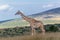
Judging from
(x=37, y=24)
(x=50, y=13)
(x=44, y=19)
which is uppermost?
(x=50, y=13)

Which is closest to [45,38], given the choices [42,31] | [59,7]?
[42,31]

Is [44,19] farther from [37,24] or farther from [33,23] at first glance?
[33,23]

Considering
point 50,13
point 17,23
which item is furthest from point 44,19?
point 17,23

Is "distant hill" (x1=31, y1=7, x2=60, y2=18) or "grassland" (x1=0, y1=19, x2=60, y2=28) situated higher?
"distant hill" (x1=31, y1=7, x2=60, y2=18)

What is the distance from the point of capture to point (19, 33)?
7.85 m

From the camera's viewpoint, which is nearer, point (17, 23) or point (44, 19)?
point (17, 23)

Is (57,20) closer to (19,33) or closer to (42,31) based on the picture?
(42,31)

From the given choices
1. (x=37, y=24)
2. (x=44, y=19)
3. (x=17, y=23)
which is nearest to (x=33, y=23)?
(x=37, y=24)

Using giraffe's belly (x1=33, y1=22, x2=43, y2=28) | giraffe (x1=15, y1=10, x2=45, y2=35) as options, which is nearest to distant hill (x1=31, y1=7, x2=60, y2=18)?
giraffe (x1=15, y1=10, x2=45, y2=35)

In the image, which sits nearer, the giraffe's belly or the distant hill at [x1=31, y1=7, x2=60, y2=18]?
the giraffe's belly

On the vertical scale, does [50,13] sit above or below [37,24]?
above

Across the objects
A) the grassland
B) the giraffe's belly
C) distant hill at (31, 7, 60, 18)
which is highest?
distant hill at (31, 7, 60, 18)

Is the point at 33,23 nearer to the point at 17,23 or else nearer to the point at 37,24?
the point at 37,24

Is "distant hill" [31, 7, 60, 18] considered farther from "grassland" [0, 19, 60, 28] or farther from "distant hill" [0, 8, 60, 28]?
"grassland" [0, 19, 60, 28]
